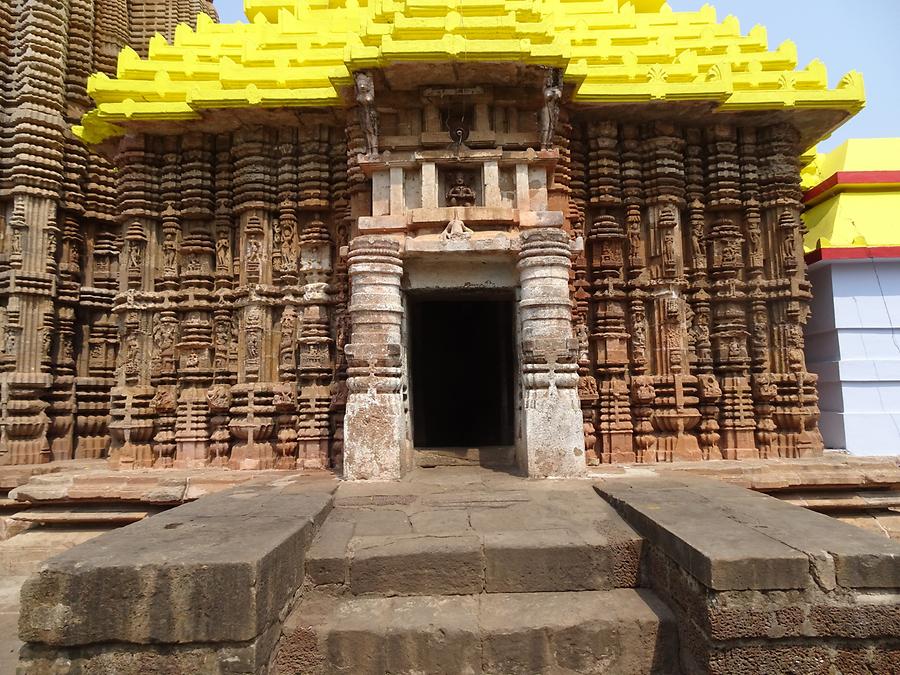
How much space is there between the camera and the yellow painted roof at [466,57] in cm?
594

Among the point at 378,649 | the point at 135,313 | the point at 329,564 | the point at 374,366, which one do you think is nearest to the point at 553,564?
the point at 378,649

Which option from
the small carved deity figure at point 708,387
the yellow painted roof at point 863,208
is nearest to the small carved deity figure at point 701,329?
the small carved deity figure at point 708,387

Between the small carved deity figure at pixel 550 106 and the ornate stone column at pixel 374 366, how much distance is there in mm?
2260

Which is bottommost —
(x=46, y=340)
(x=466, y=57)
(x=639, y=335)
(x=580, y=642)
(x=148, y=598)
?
(x=580, y=642)

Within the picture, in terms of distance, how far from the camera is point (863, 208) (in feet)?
29.0

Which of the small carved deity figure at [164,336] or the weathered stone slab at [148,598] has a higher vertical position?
the small carved deity figure at [164,336]

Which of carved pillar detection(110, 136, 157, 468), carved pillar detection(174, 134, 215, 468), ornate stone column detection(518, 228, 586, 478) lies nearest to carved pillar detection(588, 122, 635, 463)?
ornate stone column detection(518, 228, 586, 478)

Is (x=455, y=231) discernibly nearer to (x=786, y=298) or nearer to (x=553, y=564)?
(x=553, y=564)

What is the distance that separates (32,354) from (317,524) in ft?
25.9

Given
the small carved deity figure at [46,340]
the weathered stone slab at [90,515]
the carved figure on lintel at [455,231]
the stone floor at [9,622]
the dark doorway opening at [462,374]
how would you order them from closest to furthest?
the stone floor at [9,622]
the carved figure on lintel at [455,231]
the weathered stone slab at [90,515]
the small carved deity figure at [46,340]
the dark doorway opening at [462,374]

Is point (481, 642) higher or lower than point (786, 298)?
lower

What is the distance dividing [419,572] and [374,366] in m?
2.48

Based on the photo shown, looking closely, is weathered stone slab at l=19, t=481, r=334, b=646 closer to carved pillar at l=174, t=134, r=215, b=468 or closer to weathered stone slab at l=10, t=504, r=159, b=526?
weathered stone slab at l=10, t=504, r=159, b=526

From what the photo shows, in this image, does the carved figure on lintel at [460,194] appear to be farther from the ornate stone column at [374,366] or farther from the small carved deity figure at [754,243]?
the small carved deity figure at [754,243]
